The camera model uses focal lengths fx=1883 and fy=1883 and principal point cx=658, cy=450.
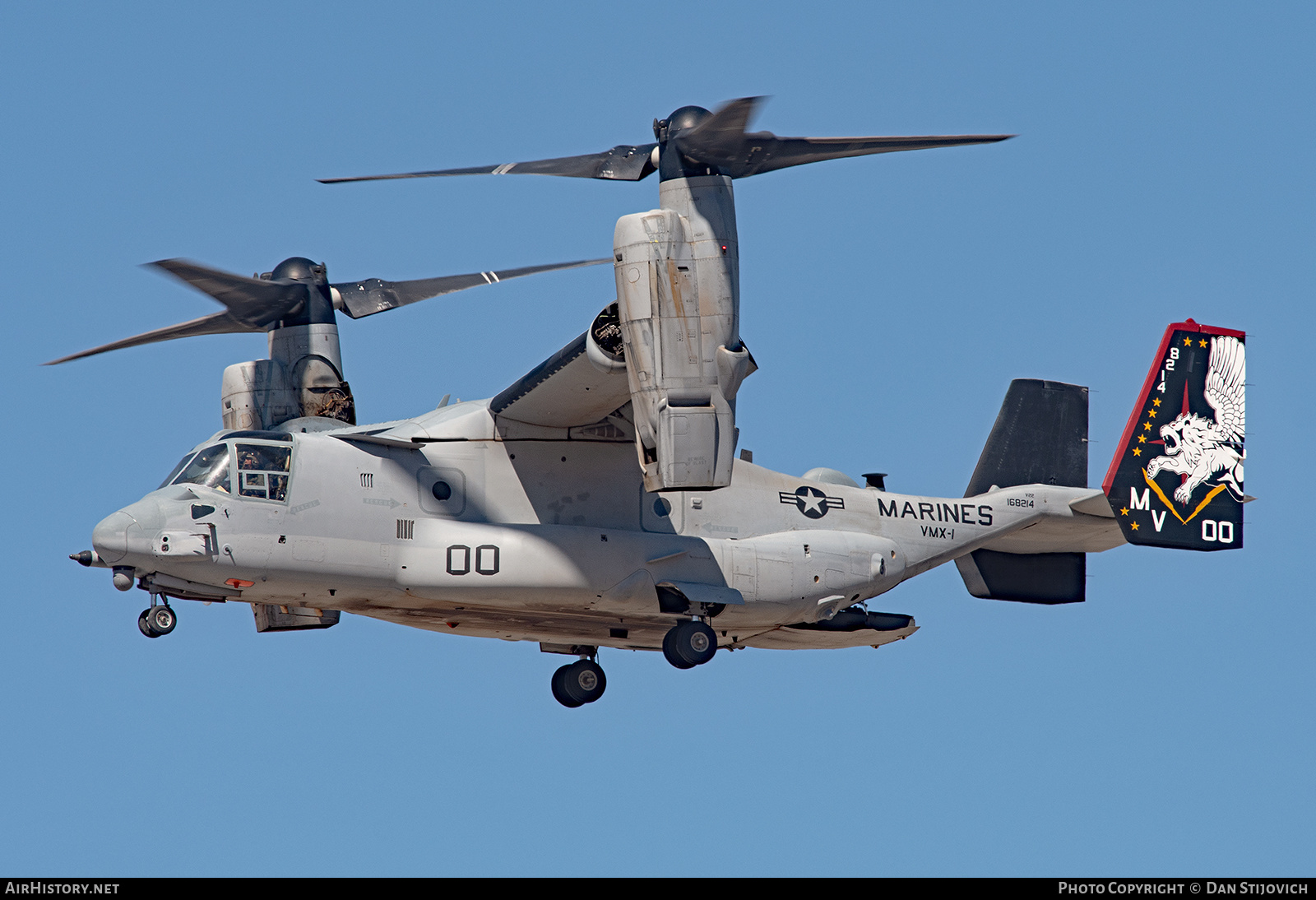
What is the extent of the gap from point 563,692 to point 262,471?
514cm

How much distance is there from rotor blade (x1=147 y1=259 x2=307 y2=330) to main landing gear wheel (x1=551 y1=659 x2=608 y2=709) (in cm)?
535

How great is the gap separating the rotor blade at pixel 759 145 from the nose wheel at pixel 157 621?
682cm

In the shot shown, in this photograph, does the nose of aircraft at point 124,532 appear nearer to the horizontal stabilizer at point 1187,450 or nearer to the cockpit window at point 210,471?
the cockpit window at point 210,471

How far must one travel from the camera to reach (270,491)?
18953 mm

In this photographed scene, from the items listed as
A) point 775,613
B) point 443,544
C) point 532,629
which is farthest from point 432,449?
point 775,613

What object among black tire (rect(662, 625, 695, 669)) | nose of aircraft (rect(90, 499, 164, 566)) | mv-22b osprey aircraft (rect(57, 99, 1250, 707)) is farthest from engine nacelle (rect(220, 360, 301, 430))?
black tire (rect(662, 625, 695, 669))

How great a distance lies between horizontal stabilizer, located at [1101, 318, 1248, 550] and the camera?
75.2 ft

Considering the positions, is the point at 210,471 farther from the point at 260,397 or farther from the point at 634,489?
the point at 634,489

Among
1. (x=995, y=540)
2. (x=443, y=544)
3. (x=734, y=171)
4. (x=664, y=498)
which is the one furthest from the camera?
(x=995, y=540)

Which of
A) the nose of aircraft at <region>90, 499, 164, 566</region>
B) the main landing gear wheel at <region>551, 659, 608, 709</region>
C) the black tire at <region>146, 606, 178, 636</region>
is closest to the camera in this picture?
the nose of aircraft at <region>90, 499, 164, 566</region>

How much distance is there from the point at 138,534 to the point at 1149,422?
12.4 metres

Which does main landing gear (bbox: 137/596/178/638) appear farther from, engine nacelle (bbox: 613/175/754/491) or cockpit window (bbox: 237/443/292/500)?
engine nacelle (bbox: 613/175/754/491)

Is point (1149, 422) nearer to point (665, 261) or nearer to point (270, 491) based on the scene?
point (665, 261)
